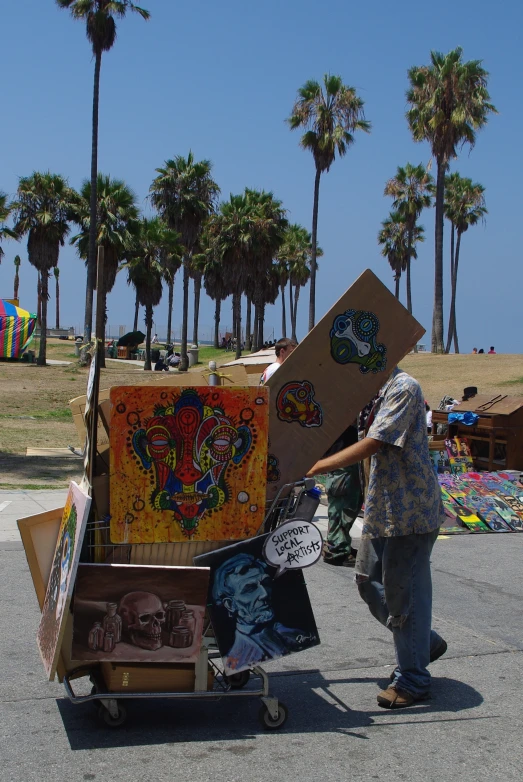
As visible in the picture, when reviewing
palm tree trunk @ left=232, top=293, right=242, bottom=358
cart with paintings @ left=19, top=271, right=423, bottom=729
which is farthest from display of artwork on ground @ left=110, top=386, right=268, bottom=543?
palm tree trunk @ left=232, top=293, right=242, bottom=358

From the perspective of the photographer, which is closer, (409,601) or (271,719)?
(271,719)

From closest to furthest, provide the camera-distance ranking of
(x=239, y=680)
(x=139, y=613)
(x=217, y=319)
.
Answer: (x=139, y=613), (x=239, y=680), (x=217, y=319)

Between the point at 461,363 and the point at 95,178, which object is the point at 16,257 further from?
the point at 461,363

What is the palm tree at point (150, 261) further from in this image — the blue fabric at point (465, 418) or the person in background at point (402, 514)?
the person in background at point (402, 514)

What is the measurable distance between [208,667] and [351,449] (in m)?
1.23

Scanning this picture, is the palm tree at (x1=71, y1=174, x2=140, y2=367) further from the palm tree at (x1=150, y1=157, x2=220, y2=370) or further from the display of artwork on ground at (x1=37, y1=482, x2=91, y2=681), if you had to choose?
the display of artwork on ground at (x1=37, y1=482, x2=91, y2=681)

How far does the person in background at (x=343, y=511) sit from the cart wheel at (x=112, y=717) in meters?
3.86

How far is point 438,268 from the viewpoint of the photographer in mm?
39656

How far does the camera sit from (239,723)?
13.1ft

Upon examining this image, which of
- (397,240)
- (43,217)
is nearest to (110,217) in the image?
(43,217)

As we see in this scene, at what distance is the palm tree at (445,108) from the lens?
38781mm

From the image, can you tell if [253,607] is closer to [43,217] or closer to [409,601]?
[409,601]

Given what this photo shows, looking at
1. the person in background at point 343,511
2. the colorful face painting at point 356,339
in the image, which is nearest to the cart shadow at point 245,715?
the colorful face painting at point 356,339

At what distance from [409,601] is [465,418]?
805 centimetres
